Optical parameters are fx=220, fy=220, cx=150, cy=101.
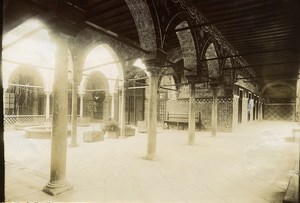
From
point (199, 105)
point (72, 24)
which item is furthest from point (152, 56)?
point (199, 105)

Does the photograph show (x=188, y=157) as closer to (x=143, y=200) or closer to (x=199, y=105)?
(x=143, y=200)

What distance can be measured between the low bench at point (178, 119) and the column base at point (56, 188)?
39.2 ft

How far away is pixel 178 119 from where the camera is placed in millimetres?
16391

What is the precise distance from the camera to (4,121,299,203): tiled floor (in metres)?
3.87

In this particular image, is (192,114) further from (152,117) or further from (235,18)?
(235,18)

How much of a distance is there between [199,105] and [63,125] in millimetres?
12600

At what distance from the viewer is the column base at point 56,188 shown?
3.87 m

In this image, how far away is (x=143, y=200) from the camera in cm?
371

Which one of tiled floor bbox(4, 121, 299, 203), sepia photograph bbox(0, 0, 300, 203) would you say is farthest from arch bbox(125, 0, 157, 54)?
tiled floor bbox(4, 121, 299, 203)

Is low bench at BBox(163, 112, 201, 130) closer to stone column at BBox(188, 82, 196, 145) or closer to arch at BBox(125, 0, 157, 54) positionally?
stone column at BBox(188, 82, 196, 145)

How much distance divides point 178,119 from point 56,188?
13038 mm

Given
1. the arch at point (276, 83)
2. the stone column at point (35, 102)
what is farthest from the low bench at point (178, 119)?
the arch at point (276, 83)

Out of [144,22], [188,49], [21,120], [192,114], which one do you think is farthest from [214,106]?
[21,120]

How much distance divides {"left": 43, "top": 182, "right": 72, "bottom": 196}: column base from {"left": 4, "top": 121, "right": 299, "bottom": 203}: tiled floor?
9 cm
